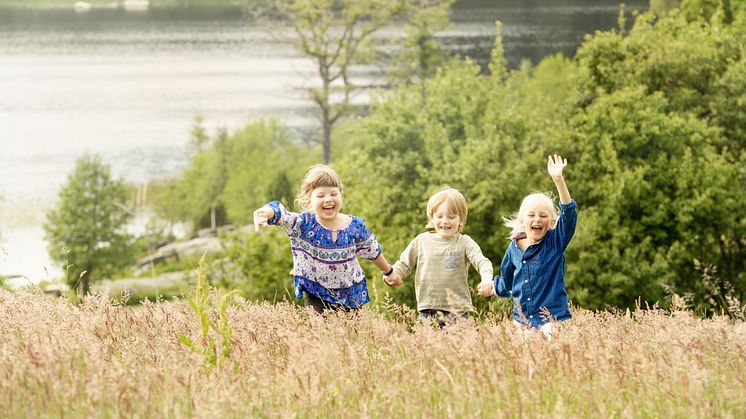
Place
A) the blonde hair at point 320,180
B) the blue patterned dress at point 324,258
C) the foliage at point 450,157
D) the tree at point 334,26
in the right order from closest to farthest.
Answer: the blonde hair at point 320,180, the blue patterned dress at point 324,258, the foliage at point 450,157, the tree at point 334,26

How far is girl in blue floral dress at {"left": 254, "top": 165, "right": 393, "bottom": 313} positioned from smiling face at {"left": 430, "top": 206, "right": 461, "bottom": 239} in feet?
1.67

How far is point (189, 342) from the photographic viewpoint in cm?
487

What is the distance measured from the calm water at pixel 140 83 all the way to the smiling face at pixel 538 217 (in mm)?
50854

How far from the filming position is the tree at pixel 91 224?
187 feet

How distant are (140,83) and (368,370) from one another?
381 feet

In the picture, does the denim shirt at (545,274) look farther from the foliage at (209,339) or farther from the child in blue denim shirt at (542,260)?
the foliage at (209,339)

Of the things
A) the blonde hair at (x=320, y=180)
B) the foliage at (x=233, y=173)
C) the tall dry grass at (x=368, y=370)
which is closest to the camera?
the tall dry grass at (x=368, y=370)

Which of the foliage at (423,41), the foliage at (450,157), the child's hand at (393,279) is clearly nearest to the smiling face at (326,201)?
the child's hand at (393,279)

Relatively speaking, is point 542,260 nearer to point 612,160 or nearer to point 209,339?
point 209,339

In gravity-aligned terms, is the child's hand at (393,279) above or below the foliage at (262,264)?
above

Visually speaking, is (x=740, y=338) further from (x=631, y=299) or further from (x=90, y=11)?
(x=90, y=11)

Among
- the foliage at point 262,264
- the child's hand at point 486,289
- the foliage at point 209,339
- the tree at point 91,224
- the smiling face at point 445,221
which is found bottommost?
the tree at point 91,224

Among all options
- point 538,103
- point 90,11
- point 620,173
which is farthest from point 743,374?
point 90,11

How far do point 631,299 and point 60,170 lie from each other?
65.0m
